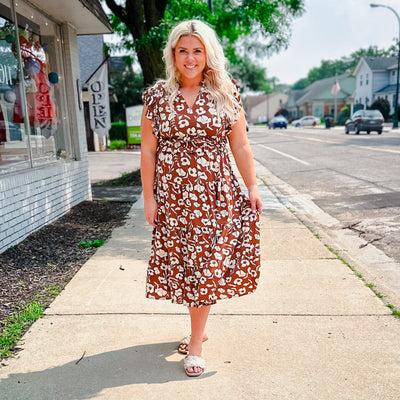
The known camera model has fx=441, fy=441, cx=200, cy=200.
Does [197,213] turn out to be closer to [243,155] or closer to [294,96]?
[243,155]

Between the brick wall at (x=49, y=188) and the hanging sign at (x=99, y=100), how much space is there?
6.53 feet

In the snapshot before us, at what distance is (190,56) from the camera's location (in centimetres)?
247

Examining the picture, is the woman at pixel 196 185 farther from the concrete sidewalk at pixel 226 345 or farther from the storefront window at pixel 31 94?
the storefront window at pixel 31 94

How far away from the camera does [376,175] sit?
10.3 metres

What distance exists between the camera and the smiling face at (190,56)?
8.12 feet

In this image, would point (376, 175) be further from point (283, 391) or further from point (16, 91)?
point (283, 391)

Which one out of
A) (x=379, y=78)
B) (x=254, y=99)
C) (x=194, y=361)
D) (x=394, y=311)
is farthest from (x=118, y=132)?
(x=254, y=99)

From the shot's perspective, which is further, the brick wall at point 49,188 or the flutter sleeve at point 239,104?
the brick wall at point 49,188

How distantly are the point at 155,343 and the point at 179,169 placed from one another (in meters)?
1.17

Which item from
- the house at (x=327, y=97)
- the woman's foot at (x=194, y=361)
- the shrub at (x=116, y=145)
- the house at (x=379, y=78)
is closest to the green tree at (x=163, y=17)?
the woman's foot at (x=194, y=361)

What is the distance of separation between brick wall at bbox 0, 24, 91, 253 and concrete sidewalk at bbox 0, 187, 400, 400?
4.24 feet

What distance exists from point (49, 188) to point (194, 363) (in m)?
4.19

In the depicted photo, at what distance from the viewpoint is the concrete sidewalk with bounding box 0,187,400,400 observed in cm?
234

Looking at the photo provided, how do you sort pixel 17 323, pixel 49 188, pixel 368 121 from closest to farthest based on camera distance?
pixel 17 323 → pixel 49 188 → pixel 368 121
